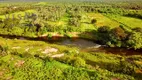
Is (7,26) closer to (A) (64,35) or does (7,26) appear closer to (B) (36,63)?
(A) (64,35)

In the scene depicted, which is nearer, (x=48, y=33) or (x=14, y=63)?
(x=14, y=63)

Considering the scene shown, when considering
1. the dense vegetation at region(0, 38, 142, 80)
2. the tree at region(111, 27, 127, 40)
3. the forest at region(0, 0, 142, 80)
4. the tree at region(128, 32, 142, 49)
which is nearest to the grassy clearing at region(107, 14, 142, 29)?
the forest at region(0, 0, 142, 80)

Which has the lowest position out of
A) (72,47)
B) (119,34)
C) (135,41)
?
(72,47)

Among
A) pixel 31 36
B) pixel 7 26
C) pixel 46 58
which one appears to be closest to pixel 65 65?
pixel 46 58

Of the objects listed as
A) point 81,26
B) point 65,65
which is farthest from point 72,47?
point 81,26

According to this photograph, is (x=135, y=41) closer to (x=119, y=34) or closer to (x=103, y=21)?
(x=119, y=34)

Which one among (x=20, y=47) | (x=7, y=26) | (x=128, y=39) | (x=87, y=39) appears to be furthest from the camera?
(x=7, y=26)

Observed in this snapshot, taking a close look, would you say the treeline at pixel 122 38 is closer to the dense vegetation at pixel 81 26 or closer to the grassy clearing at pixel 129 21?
the dense vegetation at pixel 81 26

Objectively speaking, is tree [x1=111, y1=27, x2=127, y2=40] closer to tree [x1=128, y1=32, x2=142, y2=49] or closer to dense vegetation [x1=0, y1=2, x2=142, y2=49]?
dense vegetation [x1=0, y1=2, x2=142, y2=49]
